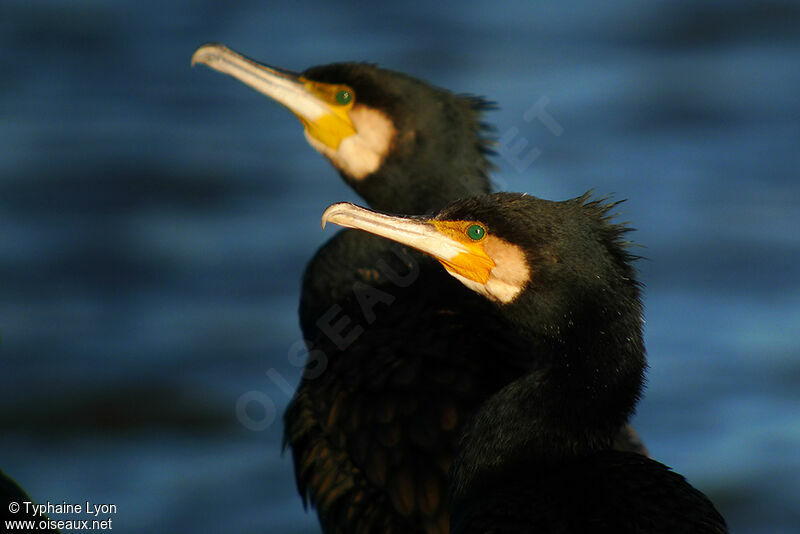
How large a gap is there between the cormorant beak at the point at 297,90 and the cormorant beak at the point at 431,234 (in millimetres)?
1612

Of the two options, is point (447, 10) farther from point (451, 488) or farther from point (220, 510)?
point (451, 488)

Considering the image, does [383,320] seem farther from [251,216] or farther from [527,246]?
[251,216]

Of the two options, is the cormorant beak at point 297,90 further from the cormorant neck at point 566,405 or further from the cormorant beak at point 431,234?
the cormorant neck at point 566,405

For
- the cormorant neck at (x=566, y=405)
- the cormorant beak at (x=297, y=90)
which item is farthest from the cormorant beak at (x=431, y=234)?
the cormorant beak at (x=297, y=90)

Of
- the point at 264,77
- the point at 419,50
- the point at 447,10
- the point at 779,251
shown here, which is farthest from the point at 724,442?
the point at 447,10

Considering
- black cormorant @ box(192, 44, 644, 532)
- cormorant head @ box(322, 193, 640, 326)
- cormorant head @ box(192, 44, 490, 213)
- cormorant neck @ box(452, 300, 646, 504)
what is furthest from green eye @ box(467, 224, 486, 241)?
cormorant head @ box(192, 44, 490, 213)

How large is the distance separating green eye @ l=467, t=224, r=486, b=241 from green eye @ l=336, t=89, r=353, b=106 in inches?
68.9

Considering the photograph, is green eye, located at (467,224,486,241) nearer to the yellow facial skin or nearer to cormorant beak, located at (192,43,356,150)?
the yellow facial skin

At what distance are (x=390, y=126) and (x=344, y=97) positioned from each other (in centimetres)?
25

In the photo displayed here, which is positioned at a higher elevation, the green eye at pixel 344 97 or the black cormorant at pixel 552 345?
the green eye at pixel 344 97

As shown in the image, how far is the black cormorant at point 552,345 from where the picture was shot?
134 inches

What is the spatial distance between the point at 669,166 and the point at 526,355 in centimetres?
509

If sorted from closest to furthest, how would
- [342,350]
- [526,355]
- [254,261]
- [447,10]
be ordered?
[526,355] < [342,350] < [254,261] < [447,10]

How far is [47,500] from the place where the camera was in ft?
19.4
